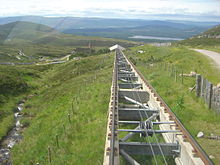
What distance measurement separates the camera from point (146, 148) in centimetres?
786

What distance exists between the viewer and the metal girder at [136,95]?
14.6 m

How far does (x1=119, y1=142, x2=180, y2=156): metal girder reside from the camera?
782cm

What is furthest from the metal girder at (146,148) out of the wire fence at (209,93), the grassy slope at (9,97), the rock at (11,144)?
the grassy slope at (9,97)

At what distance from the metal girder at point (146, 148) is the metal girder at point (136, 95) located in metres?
6.55

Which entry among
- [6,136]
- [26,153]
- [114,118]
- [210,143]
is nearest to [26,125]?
[6,136]

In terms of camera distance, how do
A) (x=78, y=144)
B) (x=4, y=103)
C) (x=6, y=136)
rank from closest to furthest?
(x=78, y=144) < (x=6, y=136) < (x=4, y=103)

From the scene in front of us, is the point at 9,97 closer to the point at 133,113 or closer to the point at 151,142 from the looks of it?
the point at 133,113

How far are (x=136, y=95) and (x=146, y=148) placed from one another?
23.2 feet

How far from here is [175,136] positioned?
8.47 metres

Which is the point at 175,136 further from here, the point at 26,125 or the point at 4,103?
the point at 4,103

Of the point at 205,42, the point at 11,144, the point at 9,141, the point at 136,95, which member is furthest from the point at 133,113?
the point at 205,42

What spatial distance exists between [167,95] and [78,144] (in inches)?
268

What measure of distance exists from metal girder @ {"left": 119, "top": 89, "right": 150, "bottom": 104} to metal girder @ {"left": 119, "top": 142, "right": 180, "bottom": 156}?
655 cm

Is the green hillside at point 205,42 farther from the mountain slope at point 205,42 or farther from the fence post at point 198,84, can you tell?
the fence post at point 198,84
